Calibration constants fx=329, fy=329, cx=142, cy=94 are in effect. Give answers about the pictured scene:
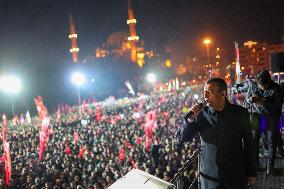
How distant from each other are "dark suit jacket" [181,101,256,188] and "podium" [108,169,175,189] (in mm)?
487

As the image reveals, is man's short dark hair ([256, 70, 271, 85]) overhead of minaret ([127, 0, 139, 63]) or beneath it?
beneath

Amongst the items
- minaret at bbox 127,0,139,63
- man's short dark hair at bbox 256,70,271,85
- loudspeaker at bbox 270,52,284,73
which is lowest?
man's short dark hair at bbox 256,70,271,85

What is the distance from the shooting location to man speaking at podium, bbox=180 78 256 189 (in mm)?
3020

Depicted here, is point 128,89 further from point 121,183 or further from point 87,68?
point 121,183

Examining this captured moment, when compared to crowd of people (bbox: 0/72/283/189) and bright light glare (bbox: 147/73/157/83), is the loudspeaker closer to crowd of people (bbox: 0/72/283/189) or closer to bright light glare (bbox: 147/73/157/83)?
crowd of people (bbox: 0/72/283/189)

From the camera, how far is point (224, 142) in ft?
9.91

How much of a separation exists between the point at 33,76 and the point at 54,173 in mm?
53755

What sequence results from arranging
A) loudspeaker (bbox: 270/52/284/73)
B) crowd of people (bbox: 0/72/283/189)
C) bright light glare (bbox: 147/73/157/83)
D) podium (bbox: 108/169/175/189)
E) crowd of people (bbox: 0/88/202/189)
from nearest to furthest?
podium (bbox: 108/169/175/189) < crowd of people (bbox: 0/72/283/189) < loudspeaker (bbox: 270/52/284/73) < crowd of people (bbox: 0/88/202/189) < bright light glare (bbox: 147/73/157/83)

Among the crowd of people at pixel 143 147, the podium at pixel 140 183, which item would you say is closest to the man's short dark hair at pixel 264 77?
the crowd of people at pixel 143 147

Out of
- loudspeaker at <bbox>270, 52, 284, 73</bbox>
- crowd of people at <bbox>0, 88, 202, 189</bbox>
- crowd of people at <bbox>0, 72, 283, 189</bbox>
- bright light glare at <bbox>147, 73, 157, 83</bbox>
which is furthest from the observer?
bright light glare at <bbox>147, 73, 157, 83</bbox>

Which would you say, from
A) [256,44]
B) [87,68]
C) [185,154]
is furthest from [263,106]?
[256,44]

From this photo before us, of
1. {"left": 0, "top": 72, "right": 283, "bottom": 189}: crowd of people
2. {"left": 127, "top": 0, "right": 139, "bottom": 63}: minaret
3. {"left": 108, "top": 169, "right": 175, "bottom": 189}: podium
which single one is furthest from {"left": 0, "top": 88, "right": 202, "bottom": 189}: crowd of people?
{"left": 127, "top": 0, "right": 139, "bottom": 63}: minaret

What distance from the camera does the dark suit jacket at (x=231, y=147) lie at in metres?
3.02

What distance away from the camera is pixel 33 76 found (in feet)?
204
